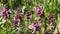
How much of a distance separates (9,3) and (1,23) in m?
0.30

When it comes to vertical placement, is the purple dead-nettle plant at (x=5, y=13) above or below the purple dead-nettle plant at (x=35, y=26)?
above

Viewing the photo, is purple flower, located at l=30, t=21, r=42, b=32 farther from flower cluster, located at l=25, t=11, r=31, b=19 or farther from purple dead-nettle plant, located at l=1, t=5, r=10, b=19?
purple dead-nettle plant, located at l=1, t=5, r=10, b=19

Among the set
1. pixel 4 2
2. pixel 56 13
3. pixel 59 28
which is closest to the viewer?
pixel 59 28

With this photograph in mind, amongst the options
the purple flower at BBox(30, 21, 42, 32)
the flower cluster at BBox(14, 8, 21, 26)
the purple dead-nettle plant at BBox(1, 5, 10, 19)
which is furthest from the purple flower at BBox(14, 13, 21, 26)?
the purple flower at BBox(30, 21, 42, 32)

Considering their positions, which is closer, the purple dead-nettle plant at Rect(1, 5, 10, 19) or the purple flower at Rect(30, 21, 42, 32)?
the purple flower at Rect(30, 21, 42, 32)

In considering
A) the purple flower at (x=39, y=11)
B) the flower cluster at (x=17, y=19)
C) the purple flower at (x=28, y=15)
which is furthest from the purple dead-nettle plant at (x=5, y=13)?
the purple flower at (x=39, y=11)

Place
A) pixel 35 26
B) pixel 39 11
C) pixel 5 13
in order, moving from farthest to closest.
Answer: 1. pixel 5 13
2. pixel 39 11
3. pixel 35 26

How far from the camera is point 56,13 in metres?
2.62

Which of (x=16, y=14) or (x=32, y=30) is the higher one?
(x=16, y=14)

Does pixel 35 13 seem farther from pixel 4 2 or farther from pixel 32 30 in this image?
pixel 4 2

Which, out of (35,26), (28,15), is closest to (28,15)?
(28,15)

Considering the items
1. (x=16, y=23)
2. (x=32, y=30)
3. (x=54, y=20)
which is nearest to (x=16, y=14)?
(x=16, y=23)

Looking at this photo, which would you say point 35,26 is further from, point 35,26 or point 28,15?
point 28,15

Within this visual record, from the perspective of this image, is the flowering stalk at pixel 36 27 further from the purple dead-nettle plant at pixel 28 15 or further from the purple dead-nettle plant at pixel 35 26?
the purple dead-nettle plant at pixel 28 15
